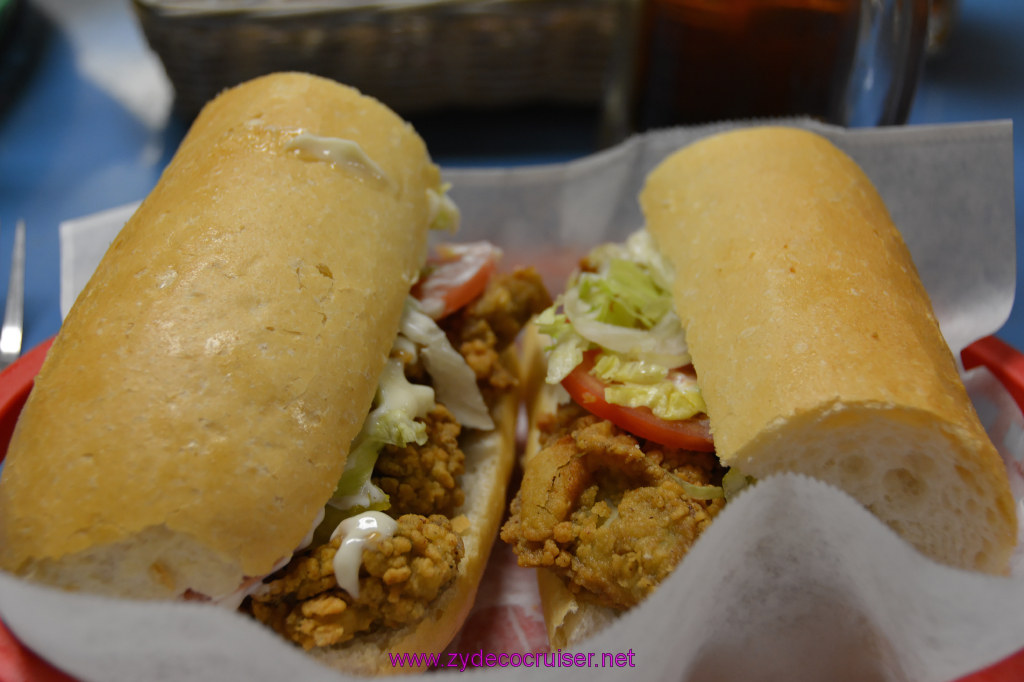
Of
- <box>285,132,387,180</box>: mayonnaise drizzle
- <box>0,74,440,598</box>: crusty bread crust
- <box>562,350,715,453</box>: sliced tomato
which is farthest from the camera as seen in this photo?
<box>285,132,387,180</box>: mayonnaise drizzle

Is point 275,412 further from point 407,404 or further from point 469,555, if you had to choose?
point 469,555

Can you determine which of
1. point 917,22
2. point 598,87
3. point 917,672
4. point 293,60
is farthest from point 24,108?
point 917,672

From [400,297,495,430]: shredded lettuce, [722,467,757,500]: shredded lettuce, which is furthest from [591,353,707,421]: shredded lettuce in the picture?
[400,297,495,430]: shredded lettuce

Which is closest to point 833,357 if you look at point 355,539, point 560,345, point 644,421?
point 644,421

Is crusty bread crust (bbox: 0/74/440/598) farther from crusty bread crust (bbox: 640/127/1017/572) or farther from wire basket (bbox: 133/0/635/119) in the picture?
wire basket (bbox: 133/0/635/119)

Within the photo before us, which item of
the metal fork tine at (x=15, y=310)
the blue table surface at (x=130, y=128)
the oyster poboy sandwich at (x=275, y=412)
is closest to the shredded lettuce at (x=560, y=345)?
the oyster poboy sandwich at (x=275, y=412)

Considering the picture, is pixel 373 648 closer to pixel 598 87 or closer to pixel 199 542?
pixel 199 542
